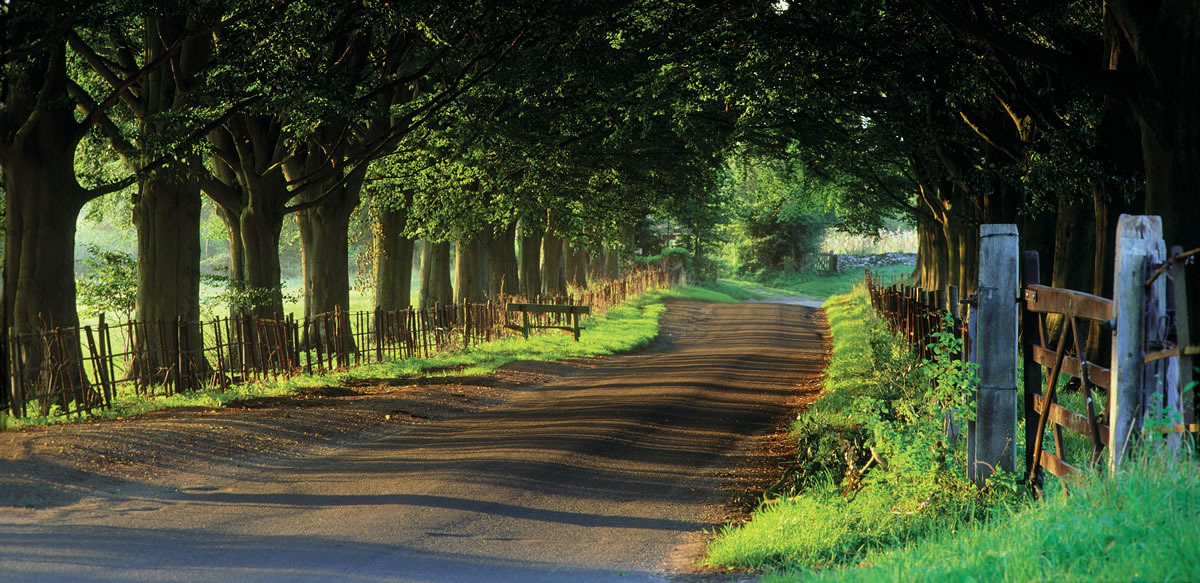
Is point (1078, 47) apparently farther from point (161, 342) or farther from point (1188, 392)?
point (161, 342)

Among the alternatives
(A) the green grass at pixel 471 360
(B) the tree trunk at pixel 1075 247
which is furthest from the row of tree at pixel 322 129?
(B) the tree trunk at pixel 1075 247

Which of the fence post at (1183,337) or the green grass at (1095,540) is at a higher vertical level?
the fence post at (1183,337)

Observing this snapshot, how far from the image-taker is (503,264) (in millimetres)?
35000

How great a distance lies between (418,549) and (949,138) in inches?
595

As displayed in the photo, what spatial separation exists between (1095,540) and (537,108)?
18549 millimetres

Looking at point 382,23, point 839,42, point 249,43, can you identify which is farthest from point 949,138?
point 249,43

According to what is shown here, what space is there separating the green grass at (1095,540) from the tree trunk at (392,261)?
23.1 meters

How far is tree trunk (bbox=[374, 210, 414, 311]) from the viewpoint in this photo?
1097 inches

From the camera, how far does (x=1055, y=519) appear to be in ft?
17.6

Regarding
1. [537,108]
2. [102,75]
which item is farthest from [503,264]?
[102,75]

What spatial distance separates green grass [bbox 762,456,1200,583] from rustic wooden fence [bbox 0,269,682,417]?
11.6 metres

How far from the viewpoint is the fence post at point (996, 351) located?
746 centimetres

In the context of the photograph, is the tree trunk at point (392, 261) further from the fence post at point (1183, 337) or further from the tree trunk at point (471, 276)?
the fence post at point (1183, 337)

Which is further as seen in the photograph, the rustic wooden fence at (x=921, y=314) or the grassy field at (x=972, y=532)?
the rustic wooden fence at (x=921, y=314)
